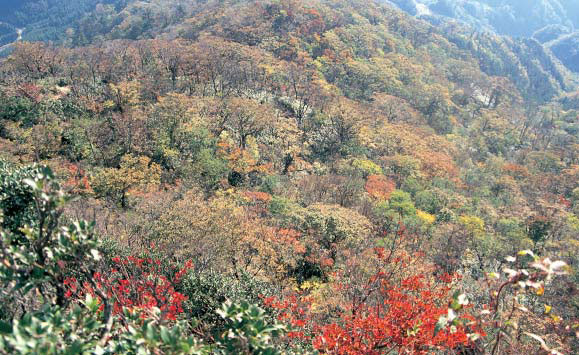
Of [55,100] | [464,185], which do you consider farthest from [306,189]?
[55,100]

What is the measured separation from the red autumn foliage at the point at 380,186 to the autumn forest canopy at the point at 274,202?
0.37m

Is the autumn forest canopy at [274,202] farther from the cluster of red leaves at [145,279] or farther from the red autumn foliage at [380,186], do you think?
the red autumn foliage at [380,186]

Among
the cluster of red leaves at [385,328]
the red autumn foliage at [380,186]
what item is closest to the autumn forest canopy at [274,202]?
the cluster of red leaves at [385,328]

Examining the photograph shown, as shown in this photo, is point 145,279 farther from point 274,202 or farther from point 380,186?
point 380,186

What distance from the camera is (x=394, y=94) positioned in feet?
295

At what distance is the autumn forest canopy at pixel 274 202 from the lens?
5.63 meters

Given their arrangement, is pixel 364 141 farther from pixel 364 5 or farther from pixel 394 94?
pixel 364 5

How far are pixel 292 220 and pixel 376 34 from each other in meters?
98.1

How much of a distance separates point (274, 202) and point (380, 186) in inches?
730

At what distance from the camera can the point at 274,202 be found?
36.8 metres

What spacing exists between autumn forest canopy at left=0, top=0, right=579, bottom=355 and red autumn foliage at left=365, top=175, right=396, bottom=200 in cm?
37

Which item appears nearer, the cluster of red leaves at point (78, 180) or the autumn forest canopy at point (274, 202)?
the autumn forest canopy at point (274, 202)

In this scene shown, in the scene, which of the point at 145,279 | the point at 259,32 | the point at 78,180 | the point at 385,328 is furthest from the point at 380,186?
the point at 259,32

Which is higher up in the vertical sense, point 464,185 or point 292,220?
point 292,220
